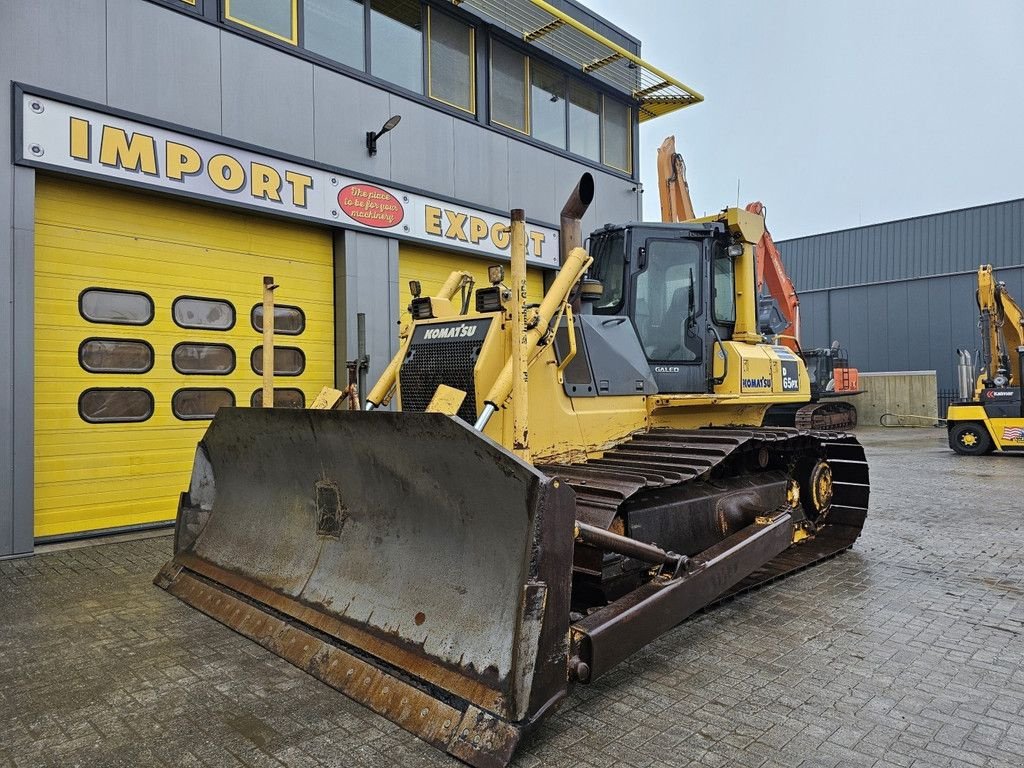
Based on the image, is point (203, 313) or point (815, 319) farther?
point (815, 319)

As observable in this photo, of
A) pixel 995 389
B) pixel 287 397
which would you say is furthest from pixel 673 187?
pixel 995 389

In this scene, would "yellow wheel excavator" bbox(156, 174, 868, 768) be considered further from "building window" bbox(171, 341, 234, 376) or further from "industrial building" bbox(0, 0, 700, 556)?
"building window" bbox(171, 341, 234, 376)

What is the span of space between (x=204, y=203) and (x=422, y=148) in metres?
2.90

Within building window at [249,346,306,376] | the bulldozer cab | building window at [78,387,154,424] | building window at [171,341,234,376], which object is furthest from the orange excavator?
building window at [78,387,154,424]

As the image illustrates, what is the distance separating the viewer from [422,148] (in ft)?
30.4

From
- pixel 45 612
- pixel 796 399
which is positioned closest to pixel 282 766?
pixel 45 612

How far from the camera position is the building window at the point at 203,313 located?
24.5 feet

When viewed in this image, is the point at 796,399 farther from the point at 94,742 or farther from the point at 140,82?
the point at 140,82

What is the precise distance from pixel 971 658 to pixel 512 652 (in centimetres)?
259

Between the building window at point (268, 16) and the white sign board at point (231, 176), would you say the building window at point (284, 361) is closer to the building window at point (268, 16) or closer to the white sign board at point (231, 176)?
the white sign board at point (231, 176)

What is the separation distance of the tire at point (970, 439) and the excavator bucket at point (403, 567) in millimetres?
14145

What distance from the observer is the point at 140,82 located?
6.91 m

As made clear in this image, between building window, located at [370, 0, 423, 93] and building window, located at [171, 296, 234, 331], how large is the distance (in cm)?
346

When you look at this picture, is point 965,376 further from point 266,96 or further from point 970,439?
point 266,96
